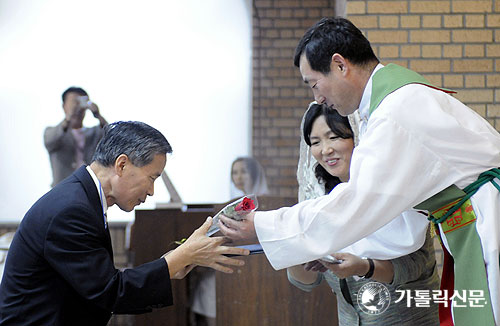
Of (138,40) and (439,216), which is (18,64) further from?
(439,216)

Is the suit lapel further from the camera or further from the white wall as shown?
the white wall

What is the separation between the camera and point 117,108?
716 centimetres

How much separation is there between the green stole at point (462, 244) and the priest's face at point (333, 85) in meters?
0.19

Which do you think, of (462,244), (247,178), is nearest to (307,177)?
(462,244)

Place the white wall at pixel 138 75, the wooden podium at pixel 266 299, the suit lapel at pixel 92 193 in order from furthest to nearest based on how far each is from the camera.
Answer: the white wall at pixel 138 75
the wooden podium at pixel 266 299
the suit lapel at pixel 92 193

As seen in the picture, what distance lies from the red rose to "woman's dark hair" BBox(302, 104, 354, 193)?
554mm

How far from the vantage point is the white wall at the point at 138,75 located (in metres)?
7.18

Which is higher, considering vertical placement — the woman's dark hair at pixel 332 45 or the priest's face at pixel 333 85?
the woman's dark hair at pixel 332 45

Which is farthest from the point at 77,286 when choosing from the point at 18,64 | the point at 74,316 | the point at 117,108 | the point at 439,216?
the point at 18,64

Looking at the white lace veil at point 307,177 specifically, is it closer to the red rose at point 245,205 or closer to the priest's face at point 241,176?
the red rose at point 245,205

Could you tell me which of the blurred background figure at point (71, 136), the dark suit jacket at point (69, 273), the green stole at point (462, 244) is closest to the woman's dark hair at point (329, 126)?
Answer: the green stole at point (462, 244)

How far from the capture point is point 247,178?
564 cm

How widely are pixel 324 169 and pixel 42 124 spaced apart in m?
5.15

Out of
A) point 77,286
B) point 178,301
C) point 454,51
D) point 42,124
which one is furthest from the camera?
point 42,124
